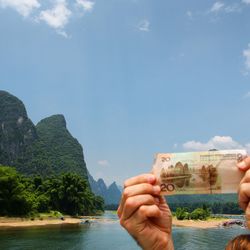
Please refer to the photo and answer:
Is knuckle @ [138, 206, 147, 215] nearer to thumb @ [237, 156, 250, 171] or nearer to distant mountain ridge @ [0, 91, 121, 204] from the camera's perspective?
thumb @ [237, 156, 250, 171]

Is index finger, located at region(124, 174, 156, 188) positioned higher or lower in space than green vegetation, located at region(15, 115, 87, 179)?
lower

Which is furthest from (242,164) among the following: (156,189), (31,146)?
(31,146)

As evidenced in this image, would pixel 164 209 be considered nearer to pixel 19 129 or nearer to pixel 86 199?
pixel 86 199

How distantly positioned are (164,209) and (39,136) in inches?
5770

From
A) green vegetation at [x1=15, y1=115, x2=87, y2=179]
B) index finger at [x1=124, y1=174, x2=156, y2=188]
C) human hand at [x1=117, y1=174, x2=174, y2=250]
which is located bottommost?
human hand at [x1=117, y1=174, x2=174, y2=250]

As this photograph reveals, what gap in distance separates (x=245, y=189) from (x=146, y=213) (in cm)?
46

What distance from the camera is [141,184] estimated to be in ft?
5.77

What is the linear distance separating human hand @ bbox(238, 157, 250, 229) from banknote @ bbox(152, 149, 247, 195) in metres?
0.03

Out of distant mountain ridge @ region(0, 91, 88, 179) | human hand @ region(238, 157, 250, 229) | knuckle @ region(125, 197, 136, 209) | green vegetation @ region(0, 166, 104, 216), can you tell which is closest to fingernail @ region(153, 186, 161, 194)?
knuckle @ region(125, 197, 136, 209)

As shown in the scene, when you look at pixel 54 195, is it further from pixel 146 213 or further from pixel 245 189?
pixel 245 189

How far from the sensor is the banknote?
1.66m

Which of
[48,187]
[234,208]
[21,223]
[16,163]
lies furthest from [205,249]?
[16,163]

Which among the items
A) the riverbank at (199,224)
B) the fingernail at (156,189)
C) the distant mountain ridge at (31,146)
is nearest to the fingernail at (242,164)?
the fingernail at (156,189)

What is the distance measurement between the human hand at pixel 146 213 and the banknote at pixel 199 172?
0.06m
